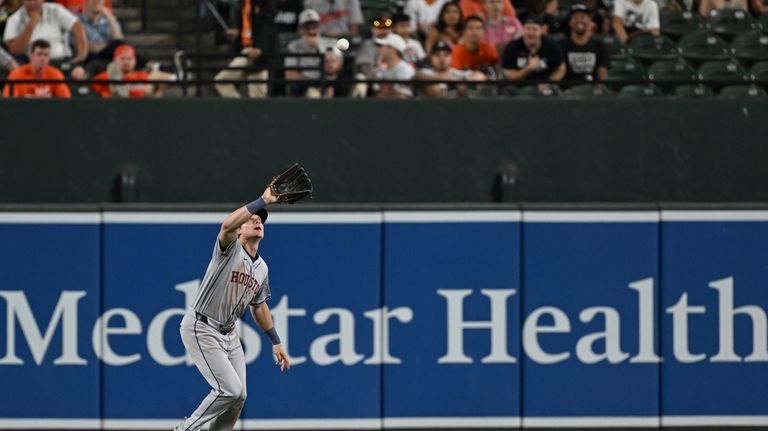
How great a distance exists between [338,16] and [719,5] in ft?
12.3

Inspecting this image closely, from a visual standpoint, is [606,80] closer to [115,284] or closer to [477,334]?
[477,334]

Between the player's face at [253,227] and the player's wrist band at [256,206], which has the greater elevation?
the player's wrist band at [256,206]

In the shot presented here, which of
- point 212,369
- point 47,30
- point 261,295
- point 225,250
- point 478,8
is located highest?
point 478,8

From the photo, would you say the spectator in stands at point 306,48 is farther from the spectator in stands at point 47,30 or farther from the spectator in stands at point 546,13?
the spectator in stands at point 546,13

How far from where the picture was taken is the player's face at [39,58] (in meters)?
11.0

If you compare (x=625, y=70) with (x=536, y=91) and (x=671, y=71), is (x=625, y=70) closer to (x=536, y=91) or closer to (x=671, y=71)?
(x=671, y=71)

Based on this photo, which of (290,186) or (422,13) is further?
(422,13)

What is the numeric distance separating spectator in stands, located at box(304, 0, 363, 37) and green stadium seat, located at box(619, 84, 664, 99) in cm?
238

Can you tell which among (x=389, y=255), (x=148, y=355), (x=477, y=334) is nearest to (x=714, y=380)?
(x=477, y=334)

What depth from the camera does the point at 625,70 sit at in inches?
488

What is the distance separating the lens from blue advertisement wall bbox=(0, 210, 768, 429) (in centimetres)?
1058

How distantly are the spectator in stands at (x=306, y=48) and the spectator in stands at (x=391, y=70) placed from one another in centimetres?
47

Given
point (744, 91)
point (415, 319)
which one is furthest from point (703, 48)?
point (415, 319)

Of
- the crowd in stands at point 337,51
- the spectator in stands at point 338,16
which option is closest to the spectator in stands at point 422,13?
the crowd in stands at point 337,51
